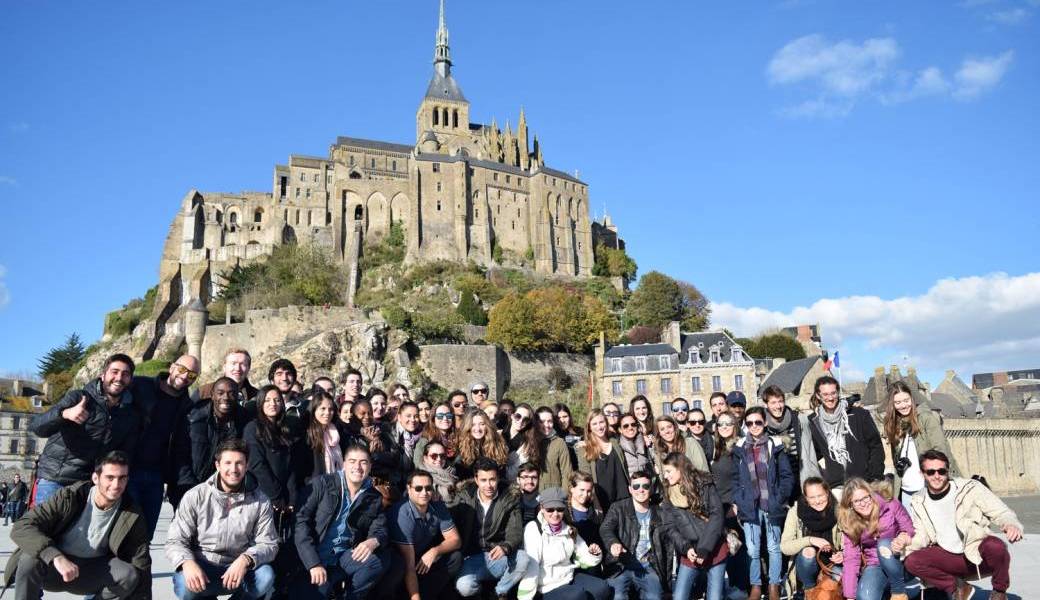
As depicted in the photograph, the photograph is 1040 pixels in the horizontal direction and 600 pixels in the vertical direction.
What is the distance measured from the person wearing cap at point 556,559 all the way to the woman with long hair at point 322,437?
74.9 inches

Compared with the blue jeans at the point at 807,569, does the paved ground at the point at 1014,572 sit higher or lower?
lower

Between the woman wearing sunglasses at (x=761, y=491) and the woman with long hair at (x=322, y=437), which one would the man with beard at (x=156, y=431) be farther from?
the woman wearing sunglasses at (x=761, y=491)

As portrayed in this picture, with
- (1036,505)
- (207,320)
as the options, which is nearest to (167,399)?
(1036,505)

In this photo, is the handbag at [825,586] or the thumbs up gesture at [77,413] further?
the handbag at [825,586]

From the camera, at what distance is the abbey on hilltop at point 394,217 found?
199 feet

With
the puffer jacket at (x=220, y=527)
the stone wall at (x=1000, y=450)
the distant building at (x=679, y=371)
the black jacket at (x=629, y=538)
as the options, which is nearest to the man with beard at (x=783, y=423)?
the black jacket at (x=629, y=538)

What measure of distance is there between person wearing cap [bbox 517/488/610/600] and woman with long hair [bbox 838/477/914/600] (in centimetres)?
208

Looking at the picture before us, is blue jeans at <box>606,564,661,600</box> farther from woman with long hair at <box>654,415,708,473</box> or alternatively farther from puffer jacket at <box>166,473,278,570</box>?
puffer jacket at <box>166,473,278,570</box>

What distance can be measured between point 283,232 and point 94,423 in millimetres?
57448

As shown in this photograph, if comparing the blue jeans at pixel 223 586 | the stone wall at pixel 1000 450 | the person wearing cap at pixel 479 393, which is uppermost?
the person wearing cap at pixel 479 393

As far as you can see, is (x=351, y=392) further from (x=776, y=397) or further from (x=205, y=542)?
(x=776, y=397)

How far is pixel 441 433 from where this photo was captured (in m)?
8.08

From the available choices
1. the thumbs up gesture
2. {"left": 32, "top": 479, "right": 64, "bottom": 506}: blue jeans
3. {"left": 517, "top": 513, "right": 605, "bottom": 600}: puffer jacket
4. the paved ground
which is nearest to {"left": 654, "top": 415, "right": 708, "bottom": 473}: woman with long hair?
{"left": 517, "top": 513, "right": 605, "bottom": 600}: puffer jacket

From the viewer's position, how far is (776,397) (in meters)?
8.02
